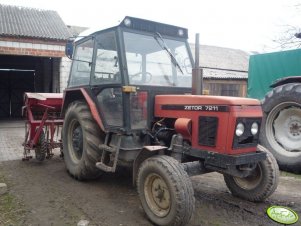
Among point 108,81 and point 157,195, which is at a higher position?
point 108,81

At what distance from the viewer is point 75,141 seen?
538 cm

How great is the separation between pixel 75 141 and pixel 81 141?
196mm

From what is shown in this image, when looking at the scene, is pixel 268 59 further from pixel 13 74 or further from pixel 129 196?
pixel 13 74

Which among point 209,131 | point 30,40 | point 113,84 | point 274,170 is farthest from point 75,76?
point 30,40

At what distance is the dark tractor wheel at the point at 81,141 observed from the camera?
4863 mm

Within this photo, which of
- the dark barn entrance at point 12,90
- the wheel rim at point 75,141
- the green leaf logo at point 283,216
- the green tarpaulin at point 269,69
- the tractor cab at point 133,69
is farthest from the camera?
the dark barn entrance at point 12,90

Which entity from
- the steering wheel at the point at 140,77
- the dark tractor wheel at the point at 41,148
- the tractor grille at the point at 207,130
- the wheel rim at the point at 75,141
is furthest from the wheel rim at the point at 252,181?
the dark tractor wheel at the point at 41,148

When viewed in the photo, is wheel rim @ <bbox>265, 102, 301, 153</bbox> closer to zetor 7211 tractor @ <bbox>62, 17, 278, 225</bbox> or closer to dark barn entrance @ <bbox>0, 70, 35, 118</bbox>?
zetor 7211 tractor @ <bbox>62, 17, 278, 225</bbox>

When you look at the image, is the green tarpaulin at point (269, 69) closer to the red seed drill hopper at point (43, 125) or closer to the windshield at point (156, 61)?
the windshield at point (156, 61)

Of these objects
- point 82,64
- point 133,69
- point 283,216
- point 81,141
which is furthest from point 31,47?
point 283,216

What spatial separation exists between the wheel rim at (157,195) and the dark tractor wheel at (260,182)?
1331 millimetres

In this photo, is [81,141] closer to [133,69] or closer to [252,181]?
[133,69]

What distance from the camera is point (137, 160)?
4.14 meters

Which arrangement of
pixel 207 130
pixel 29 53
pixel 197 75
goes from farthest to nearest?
pixel 29 53
pixel 197 75
pixel 207 130
